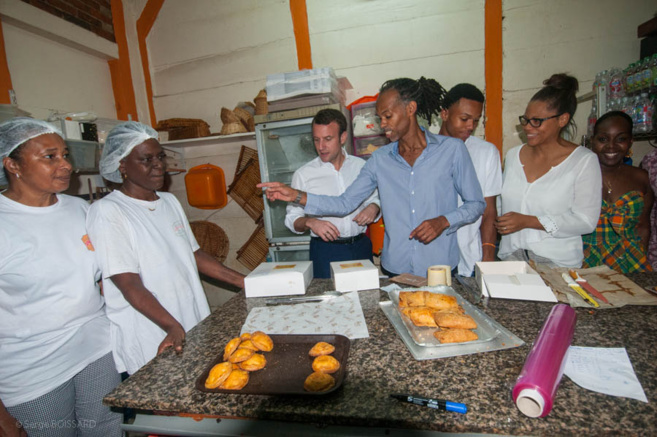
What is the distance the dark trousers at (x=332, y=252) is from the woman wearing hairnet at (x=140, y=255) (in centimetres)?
87

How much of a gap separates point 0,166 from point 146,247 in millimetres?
830

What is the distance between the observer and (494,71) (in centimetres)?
329

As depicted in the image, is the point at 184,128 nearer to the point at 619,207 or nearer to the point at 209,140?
the point at 209,140

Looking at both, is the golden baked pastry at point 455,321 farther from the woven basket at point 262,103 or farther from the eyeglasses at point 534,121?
the woven basket at point 262,103

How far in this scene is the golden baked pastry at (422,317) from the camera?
1.17 meters

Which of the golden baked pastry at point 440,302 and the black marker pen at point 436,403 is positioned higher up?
the golden baked pastry at point 440,302

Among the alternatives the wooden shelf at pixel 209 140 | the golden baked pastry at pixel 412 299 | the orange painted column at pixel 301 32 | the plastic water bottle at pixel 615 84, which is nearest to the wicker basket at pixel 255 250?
the wooden shelf at pixel 209 140

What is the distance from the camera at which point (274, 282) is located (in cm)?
163

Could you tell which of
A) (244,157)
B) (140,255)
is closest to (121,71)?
(244,157)

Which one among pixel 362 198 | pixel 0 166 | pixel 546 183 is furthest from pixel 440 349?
pixel 0 166

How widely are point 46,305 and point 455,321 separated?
5.57ft

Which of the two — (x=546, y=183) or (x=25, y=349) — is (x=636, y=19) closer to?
(x=546, y=183)

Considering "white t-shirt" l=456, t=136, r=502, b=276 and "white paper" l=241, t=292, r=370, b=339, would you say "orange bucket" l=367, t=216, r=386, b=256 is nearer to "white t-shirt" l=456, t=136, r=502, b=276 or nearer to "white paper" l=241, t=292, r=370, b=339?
"white t-shirt" l=456, t=136, r=502, b=276

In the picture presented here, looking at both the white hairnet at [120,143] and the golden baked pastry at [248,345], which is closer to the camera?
the golden baked pastry at [248,345]
